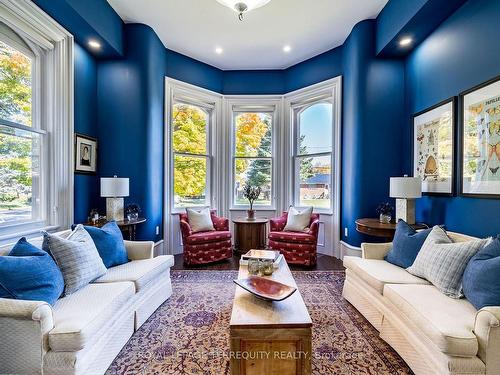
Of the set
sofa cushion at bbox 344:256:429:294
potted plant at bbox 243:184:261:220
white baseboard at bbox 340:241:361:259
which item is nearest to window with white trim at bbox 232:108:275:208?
potted plant at bbox 243:184:261:220

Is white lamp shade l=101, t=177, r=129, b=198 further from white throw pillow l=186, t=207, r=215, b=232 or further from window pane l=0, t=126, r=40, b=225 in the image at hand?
white throw pillow l=186, t=207, r=215, b=232

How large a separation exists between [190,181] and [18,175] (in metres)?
2.48

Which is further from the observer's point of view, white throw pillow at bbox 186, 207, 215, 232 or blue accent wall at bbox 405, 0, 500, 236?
white throw pillow at bbox 186, 207, 215, 232

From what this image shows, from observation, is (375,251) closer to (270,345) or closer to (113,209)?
(270,345)

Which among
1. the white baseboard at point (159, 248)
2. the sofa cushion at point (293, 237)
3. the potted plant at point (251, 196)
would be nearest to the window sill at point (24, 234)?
the white baseboard at point (159, 248)

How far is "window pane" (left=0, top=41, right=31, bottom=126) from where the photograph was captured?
2.52 m

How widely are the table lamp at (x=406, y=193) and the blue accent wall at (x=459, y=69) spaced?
0.89 ft

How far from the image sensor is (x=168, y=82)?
4.35 meters

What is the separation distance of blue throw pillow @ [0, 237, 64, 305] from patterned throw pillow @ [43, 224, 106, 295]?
97 millimetres

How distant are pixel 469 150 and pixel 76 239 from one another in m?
3.70

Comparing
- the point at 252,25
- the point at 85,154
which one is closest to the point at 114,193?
the point at 85,154

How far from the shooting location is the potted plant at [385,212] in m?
3.39

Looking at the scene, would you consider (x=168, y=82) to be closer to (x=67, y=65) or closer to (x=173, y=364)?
(x=67, y=65)

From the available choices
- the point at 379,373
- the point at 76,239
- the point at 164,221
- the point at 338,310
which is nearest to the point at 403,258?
the point at 338,310
